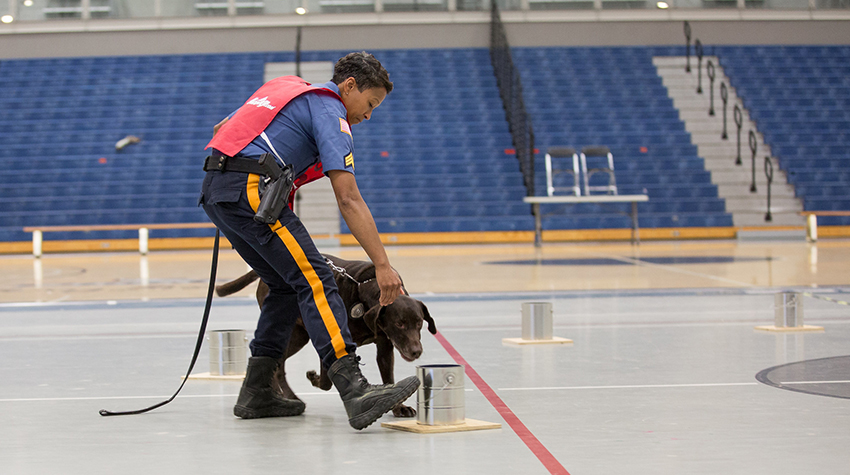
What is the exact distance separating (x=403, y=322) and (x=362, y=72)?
2.79 feet

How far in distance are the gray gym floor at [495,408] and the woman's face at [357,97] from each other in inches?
41.6

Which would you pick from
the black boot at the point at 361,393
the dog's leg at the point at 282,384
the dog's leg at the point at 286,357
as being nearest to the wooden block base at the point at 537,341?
the dog's leg at the point at 286,357

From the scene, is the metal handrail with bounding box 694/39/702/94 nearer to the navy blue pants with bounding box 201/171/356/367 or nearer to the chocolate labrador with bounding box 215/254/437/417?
the chocolate labrador with bounding box 215/254/437/417

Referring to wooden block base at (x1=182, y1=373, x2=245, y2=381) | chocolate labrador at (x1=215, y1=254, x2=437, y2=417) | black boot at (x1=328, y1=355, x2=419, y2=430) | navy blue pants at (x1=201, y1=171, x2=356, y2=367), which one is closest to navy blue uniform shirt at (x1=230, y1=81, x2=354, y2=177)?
navy blue pants at (x1=201, y1=171, x2=356, y2=367)

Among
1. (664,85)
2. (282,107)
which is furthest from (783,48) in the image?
(282,107)

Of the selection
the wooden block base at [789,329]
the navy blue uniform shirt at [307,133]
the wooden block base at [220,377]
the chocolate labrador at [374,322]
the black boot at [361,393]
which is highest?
the navy blue uniform shirt at [307,133]

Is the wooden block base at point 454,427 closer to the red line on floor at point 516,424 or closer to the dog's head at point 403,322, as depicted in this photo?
the red line on floor at point 516,424

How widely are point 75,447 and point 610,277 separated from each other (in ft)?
22.7

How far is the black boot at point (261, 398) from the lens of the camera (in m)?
3.20

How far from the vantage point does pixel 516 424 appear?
2953mm

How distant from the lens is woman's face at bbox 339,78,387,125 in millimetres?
3139

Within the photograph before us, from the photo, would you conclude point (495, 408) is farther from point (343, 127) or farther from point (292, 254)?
point (343, 127)

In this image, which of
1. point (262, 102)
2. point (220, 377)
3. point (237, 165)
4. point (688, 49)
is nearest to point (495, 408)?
point (237, 165)

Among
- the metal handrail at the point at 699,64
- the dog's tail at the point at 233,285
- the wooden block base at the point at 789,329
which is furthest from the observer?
the metal handrail at the point at 699,64
